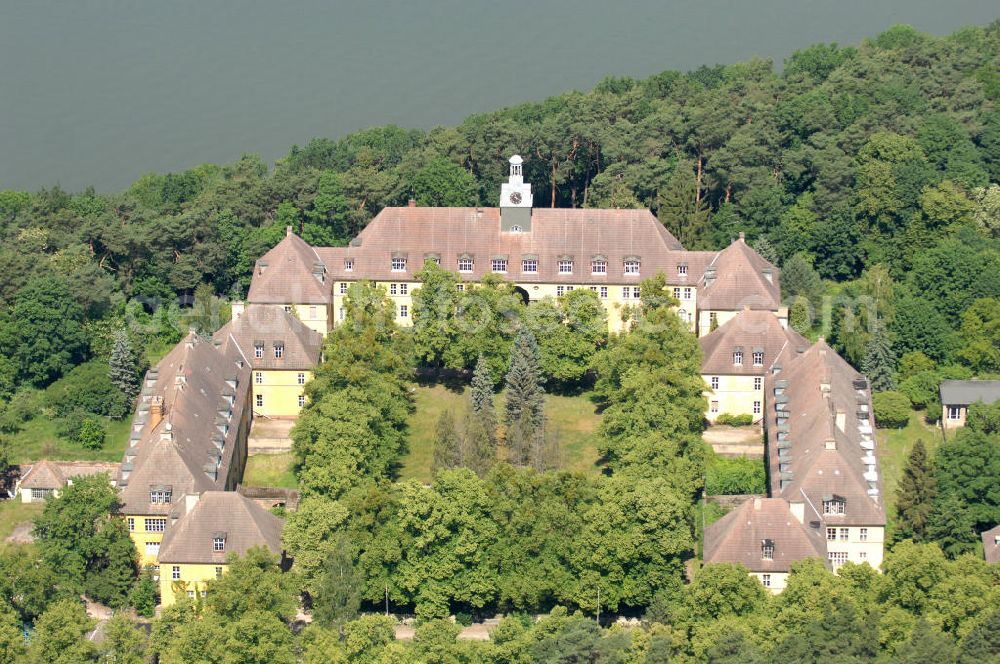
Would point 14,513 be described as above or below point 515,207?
below

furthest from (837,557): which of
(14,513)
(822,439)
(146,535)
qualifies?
(14,513)

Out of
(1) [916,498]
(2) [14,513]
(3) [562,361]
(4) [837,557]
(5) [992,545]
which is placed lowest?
(4) [837,557]

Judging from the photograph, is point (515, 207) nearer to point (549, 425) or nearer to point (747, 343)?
point (549, 425)

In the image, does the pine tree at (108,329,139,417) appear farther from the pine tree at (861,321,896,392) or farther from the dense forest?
the pine tree at (861,321,896,392)

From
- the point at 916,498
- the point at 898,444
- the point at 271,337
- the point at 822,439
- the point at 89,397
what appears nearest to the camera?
the point at 822,439

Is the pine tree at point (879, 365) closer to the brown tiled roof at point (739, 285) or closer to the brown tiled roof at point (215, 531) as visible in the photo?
the brown tiled roof at point (739, 285)

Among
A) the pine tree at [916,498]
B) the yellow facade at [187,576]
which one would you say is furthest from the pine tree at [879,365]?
the yellow facade at [187,576]

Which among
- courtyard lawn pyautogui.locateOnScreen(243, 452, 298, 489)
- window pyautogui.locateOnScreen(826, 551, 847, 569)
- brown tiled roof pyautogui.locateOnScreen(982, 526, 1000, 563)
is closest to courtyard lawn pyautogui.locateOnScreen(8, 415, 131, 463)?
courtyard lawn pyautogui.locateOnScreen(243, 452, 298, 489)

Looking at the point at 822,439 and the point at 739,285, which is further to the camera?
the point at 739,285
